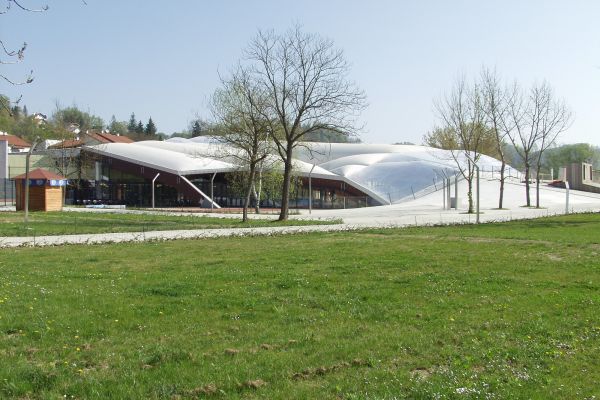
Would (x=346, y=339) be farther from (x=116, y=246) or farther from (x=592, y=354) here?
(x=116, y=246)

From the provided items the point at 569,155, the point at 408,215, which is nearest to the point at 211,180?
the point at 408,215

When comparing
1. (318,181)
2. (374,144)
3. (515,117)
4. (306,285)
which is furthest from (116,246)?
(374,144)

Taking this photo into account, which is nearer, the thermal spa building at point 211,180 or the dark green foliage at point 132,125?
the thermal spa building at point 211,180

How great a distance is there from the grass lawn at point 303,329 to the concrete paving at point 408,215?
808 cm

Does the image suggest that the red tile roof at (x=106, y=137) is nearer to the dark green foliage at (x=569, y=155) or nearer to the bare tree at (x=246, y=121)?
the bare tree at (x=246, y=121)

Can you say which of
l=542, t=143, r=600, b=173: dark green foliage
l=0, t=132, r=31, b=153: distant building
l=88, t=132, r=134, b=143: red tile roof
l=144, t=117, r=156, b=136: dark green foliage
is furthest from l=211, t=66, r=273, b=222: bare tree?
l=144, t=117, r=156, b=136: dark green foliage

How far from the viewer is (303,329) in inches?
283

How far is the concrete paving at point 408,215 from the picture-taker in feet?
70.6

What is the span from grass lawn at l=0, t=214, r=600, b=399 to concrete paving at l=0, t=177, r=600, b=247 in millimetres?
8083

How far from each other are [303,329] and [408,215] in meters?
34.2

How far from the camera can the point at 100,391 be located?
16.6 ft

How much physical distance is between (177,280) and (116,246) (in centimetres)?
829

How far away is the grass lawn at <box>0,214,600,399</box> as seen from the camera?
5230mm

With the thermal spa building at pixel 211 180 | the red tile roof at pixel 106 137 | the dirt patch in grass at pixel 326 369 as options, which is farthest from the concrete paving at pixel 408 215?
the red tile roof at pixel 106 137
